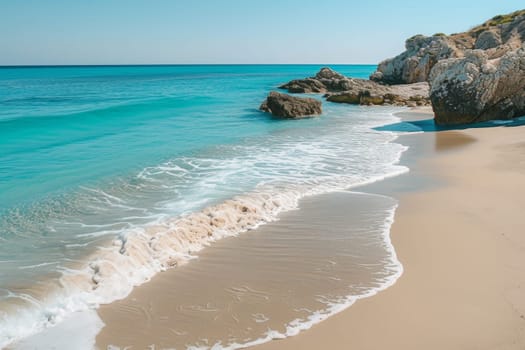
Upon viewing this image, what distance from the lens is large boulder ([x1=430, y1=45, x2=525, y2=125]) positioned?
1748 centimetres

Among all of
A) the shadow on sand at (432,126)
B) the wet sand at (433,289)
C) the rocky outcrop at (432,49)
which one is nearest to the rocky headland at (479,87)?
the shadow on sand at (432,126)

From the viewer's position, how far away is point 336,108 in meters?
28.7

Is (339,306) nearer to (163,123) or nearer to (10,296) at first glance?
(10,296)

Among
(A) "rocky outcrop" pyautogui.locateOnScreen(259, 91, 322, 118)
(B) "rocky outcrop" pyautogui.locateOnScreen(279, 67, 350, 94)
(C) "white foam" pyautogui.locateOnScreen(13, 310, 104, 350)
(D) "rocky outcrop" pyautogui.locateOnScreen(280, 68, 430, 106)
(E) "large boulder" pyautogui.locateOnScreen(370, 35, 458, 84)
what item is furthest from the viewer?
(E) "large boulder" pyautogui.locateOnScreen(370, 35, 458, 84)

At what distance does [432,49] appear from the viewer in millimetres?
42875

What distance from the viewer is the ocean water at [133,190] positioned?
18.2 ft

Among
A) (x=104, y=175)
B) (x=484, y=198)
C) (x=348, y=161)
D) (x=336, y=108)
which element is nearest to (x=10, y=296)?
(x=104, y=175)

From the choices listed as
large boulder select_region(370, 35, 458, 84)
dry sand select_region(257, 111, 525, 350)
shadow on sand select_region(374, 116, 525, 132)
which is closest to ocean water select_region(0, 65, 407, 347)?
shadow on sand select_region(374, 116, 525, 132)

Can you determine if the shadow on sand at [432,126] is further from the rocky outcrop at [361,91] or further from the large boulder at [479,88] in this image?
the rocky outcrop at [361,91]

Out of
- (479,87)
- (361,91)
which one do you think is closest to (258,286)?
(479,87)

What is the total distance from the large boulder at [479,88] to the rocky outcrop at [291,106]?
24.8 ft

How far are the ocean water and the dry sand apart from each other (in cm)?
128

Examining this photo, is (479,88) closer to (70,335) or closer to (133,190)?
(133,190)

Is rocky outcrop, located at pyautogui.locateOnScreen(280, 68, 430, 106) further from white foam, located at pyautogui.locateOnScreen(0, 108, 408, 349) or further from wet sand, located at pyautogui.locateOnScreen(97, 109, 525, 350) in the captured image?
wet sand, located at pyautogui.locateOnScreen(97, 109, 525, 350)
